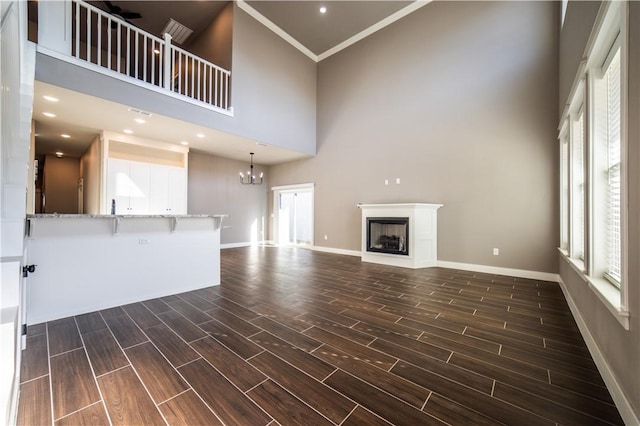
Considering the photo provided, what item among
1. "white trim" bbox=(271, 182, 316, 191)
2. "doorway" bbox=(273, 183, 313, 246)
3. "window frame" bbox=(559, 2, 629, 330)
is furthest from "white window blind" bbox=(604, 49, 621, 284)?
"doorway" bbox=(273, 183, 313, 246)

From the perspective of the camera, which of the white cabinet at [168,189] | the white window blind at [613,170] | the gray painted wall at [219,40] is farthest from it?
the white cabinet at [168,189]

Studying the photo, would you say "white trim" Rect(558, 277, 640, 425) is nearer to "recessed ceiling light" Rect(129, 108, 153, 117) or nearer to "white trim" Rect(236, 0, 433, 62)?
"recessed ceiling light" Rect(129, 108, 153, 117)

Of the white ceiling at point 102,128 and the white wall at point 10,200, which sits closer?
the white wall at point 10,200

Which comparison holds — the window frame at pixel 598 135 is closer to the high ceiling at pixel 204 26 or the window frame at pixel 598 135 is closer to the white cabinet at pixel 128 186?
the high ceiling at pixel 204 26

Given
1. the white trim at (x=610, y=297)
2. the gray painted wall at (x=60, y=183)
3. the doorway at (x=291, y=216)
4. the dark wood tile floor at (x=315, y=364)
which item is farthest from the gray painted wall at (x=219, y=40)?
the white trim at (x=610, y=297)

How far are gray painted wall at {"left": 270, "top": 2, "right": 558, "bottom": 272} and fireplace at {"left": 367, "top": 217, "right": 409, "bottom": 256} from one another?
621 millimetres

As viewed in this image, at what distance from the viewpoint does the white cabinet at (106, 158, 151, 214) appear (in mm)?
5395

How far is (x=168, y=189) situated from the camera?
20.4ft

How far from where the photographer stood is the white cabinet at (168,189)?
6.01m

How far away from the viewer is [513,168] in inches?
168

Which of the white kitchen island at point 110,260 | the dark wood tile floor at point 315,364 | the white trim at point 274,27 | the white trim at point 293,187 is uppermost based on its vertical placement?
the white trim at point 274,27

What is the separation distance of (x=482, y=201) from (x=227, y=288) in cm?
444

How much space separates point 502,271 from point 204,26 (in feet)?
27.3

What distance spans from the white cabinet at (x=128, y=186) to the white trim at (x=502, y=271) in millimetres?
6533
